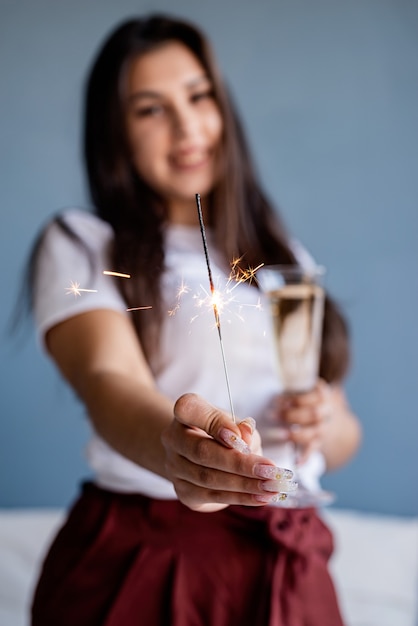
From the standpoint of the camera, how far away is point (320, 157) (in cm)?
165

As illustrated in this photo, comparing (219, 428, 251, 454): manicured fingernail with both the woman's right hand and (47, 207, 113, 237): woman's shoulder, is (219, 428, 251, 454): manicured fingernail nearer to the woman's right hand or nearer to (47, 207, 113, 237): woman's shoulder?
the woman's right hand

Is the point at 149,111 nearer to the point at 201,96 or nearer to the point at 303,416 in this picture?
the point at 201,96

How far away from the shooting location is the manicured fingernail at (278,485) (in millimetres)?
346

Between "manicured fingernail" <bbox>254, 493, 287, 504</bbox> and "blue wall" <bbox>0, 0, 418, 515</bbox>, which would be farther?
"blue wall" <bbox>0, 0, 418, 515</bbox>

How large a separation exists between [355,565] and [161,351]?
57cm

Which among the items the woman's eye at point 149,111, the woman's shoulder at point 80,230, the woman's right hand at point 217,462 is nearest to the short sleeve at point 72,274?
the woman's shoulder at point 80,230

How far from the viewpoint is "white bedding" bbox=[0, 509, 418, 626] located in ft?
3.45

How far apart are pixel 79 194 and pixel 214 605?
1033 millimetres

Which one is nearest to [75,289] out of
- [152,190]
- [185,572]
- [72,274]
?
[72,274]

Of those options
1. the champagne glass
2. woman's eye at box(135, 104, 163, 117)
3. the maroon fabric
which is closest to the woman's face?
woman's eye at box(135, 104, 163, 117)

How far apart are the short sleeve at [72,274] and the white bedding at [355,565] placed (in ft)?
1.45

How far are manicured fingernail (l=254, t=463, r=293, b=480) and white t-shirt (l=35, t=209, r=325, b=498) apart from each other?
0.36m

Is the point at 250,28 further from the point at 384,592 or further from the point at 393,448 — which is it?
the point at 384,592

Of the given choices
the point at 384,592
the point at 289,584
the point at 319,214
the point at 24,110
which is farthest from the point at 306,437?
the point at 24,110
